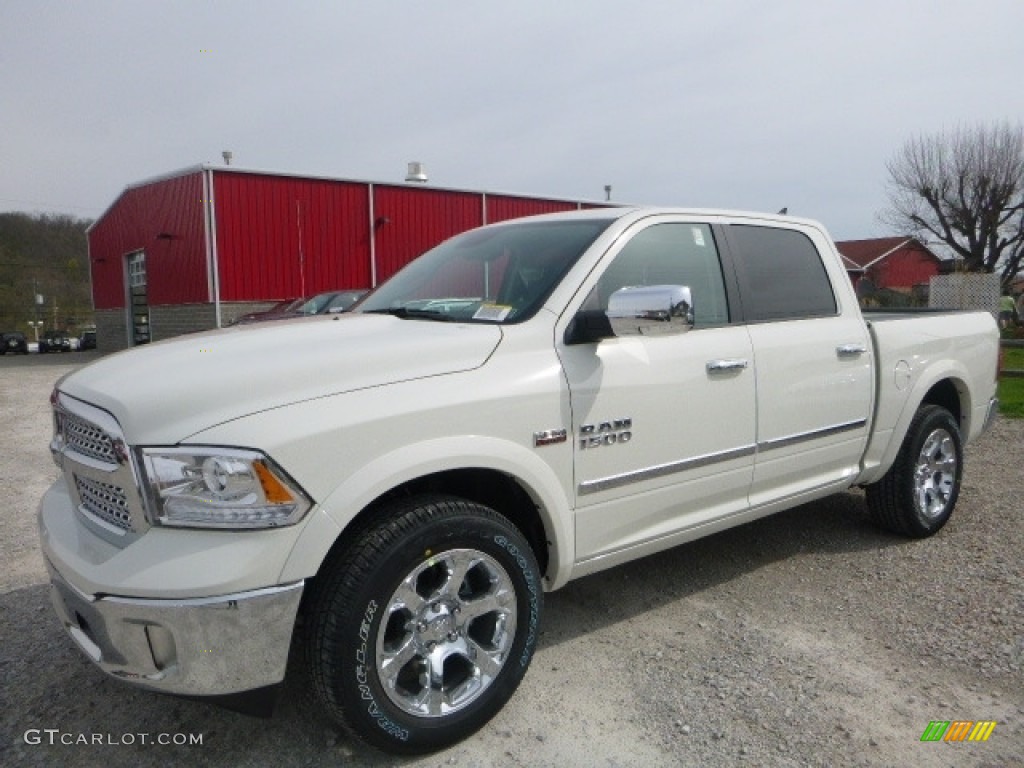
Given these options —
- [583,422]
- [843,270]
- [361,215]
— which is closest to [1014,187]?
[361,215]

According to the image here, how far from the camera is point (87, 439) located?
2.42 metres

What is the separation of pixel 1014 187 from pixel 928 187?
3.07 meters

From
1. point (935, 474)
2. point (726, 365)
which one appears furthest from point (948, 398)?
point (726, 365)

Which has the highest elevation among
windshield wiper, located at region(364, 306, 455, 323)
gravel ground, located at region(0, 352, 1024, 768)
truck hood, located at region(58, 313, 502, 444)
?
windshield wiper, located at region(364, 306, 455, 323)

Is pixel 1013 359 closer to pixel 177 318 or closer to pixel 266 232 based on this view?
pixel 266 232

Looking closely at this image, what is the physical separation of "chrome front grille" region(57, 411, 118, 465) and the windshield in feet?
4.19

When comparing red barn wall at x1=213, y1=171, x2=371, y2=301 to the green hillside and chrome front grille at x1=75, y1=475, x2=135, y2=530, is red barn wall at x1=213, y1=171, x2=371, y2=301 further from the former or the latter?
the green hillside

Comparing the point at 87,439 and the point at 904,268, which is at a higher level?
the point at 904,268

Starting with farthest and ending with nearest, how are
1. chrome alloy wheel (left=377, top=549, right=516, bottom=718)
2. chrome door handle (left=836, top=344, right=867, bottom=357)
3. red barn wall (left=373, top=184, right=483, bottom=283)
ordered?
red barn wall (left=373, top=184, right=483, bottom=283) < chrome door handle (left=836, top=344, right=867, bottom=357) < chrome alloy wheel (left=377, top=549, right=516, bottom=718)

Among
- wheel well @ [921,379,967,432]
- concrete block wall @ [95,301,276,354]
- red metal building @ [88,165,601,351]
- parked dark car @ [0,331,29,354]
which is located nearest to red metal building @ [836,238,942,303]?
red metal building @ [88,165,601,351]

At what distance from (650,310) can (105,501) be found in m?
1.85

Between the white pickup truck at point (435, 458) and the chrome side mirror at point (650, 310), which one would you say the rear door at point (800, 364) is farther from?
the chrome side mirror at point (650, 310)

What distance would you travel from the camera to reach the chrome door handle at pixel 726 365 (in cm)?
323

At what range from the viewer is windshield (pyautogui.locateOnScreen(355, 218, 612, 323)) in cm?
301
